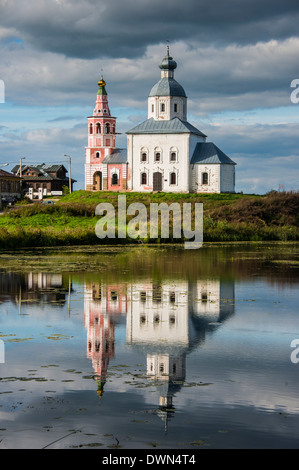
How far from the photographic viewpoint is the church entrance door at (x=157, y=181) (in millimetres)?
59938

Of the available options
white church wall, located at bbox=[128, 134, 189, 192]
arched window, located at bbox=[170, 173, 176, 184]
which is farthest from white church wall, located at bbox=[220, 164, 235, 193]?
arched window, located at bbox=[170, 173, 176, 184]

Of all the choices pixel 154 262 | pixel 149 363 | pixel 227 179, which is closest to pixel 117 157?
pixel 227 179

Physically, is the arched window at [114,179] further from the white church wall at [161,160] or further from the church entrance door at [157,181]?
the church entrance door at [157,181]

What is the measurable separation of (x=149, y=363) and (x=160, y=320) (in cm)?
346

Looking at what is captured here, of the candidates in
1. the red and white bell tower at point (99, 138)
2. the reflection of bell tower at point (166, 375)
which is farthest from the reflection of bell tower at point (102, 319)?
the red and white bell tower at point (99, 138)

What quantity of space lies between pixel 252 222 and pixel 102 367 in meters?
34.2

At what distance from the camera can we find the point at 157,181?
60.0m

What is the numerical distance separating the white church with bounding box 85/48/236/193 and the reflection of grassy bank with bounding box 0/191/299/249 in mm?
6242

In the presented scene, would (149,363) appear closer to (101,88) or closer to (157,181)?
(157,181)

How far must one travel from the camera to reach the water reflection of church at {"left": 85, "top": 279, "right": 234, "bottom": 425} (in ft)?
29.6

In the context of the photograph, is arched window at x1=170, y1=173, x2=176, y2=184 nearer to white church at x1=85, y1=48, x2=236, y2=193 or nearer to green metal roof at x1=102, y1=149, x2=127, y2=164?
white church at x1=85, y1=48, x2=236, y2=193

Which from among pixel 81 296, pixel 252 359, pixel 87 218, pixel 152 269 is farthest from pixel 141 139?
pixel 252 359

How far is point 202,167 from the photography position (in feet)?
195

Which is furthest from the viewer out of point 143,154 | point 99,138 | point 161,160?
point 99,138
